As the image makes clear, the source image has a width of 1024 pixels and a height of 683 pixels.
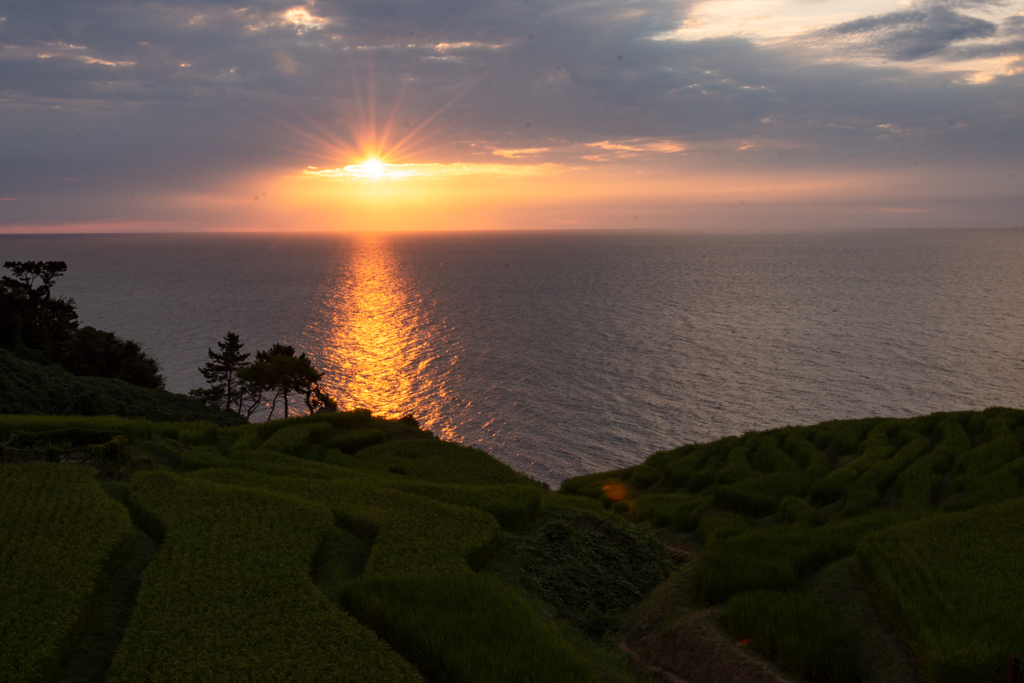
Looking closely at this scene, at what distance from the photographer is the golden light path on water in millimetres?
87625

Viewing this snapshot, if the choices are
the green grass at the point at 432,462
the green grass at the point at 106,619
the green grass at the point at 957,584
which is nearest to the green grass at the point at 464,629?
the green grass at the point at 106,619

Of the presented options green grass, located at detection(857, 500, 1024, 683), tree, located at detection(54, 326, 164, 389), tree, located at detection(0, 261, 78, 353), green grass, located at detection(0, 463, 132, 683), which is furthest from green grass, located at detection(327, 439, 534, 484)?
tree, located at detection(0, 261, 78, 353)

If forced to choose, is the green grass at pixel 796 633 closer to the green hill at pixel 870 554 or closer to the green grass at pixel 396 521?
the green hill at pixel 870 554

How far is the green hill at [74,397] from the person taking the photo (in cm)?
4350

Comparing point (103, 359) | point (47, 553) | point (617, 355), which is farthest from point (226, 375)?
point (47, 553)

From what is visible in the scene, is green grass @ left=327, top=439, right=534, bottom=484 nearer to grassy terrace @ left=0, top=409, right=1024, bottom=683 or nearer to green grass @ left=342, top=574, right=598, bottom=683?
grassy terrace @ left=0, top=409, right=1024, bottom=683

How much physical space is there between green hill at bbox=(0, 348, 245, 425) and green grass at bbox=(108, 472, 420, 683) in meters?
33.4

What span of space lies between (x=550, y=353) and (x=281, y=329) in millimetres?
62677

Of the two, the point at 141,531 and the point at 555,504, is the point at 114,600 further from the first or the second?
the point at 555,504

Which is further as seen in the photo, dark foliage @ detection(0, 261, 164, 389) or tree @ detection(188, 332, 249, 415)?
tree @ detection(188, 332, 249, 415)

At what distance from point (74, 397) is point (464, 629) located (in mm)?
48588

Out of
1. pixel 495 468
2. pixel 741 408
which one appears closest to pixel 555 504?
pixel 495 468

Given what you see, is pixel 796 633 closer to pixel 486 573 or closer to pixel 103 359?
pixel 486 573

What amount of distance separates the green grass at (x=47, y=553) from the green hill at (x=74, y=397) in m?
27.6
